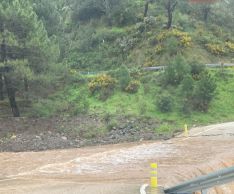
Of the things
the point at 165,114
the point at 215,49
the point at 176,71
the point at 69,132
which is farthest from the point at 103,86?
the point at 215,49

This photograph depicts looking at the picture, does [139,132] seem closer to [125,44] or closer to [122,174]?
[122,174]

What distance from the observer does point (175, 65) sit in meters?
45.0

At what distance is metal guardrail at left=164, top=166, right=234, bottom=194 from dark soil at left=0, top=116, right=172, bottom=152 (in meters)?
19.0

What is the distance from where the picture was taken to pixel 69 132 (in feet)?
121

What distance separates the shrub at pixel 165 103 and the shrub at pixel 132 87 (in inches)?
188

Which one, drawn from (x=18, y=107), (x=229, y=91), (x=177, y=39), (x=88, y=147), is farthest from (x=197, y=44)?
(x=88, y=147)

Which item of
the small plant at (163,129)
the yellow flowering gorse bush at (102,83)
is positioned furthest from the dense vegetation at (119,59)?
the small plant at (163,129)

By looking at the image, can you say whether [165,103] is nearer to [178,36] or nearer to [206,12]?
[178,36]

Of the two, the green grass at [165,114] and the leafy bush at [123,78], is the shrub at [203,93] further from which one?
the leafy bush at [123,78]

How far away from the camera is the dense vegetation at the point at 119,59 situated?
4003 cm

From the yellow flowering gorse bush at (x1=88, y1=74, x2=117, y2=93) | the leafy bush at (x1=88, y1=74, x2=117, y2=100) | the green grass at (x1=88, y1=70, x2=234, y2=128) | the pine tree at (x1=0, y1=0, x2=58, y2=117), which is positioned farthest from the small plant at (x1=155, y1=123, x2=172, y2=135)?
the pine tree at (x1=0, y1=0, x2=58, y2=117)

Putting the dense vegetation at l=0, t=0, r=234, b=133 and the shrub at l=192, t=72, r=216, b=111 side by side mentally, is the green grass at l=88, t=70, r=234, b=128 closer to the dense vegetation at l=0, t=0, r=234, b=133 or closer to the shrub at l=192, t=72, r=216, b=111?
the dense vegetation at l=0, t=0, r=234, b=133

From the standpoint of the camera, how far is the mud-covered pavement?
1766 cm

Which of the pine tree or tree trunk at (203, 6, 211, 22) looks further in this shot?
tree trunk at (203, 6, 211, 22)
